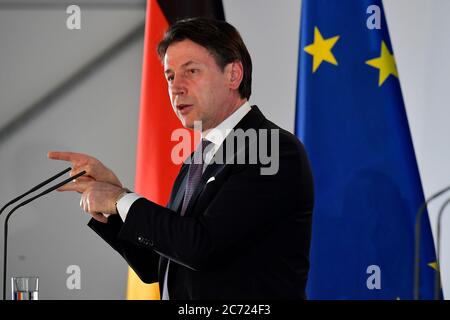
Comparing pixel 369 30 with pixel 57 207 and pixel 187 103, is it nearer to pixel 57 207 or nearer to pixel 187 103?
pixel 187 103

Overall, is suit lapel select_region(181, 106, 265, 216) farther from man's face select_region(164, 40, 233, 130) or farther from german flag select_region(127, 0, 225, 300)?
german flag select_region(127, 0, 225, 300)

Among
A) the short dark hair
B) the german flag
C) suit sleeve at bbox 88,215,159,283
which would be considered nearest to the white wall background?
the german flag

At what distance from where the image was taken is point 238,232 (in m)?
1.67

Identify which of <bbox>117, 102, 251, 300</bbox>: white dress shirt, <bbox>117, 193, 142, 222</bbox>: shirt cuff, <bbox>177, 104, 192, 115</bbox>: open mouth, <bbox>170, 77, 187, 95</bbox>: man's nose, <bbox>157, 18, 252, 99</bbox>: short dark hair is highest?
<bbox>157, 18, 252, 99</bbox>: short dark hair

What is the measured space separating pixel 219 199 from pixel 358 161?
147 cm

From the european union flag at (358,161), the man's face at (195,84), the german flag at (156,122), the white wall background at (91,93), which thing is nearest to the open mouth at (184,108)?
the man's face at (195,84)

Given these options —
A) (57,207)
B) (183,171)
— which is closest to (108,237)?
(183,171)

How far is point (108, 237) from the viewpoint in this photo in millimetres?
1986

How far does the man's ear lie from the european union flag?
114 centimetres

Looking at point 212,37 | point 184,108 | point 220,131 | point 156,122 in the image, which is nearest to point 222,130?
point 220,131

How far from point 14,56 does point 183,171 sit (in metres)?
2.15

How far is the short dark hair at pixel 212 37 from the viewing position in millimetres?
1936

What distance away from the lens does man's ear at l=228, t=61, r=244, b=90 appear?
1.99 meters
